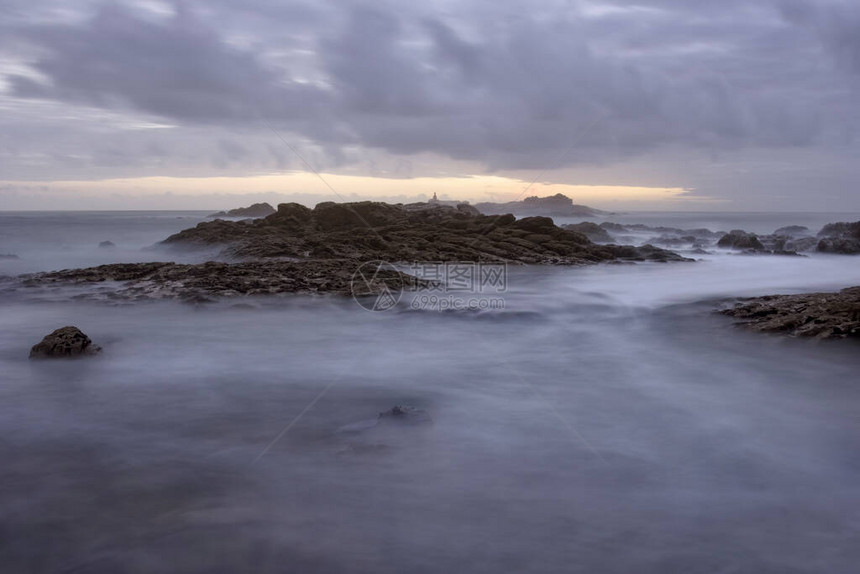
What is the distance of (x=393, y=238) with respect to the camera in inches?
881

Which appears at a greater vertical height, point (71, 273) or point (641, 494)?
point (71, 273)

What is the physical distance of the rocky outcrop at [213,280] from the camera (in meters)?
13.8

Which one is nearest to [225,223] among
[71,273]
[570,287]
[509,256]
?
[71,273]

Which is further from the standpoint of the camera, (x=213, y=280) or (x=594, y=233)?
(x=594, y=233)

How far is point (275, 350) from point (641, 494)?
22.2 feet

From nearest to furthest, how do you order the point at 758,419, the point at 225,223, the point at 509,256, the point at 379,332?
1. the point at 758,419
2. the point at 379,332
3. the point at 509,256
4. the point at 225,223

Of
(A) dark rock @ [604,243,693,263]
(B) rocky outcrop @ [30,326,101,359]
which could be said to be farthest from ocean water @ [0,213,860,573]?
(A) dark rock @ [604,243,693,263]

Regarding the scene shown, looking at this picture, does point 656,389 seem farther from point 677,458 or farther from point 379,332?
point 379,332

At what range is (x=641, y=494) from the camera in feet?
16.9

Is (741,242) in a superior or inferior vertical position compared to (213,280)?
superior
